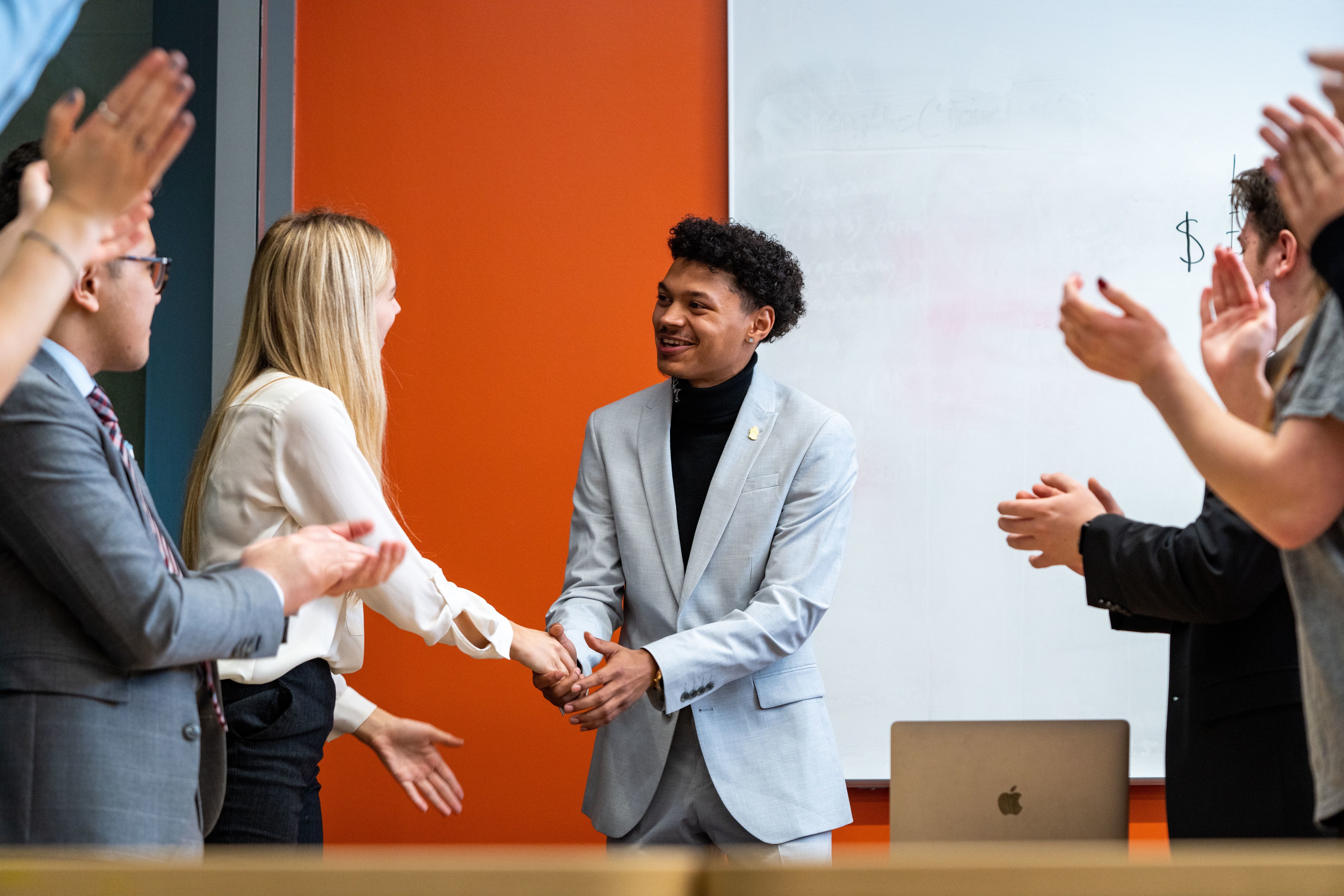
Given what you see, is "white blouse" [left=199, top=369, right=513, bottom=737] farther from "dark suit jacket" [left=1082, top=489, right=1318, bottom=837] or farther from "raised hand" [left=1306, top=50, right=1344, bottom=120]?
"raised hand" [left=1306, top=50, right=1344, bottom=120]

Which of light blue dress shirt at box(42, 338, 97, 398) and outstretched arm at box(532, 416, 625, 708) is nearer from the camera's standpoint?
light blue dress shirt at box(42, 338, 97, 398)

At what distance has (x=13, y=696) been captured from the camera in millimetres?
1165

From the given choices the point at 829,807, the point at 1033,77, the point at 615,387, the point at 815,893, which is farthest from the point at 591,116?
the point at 815,893

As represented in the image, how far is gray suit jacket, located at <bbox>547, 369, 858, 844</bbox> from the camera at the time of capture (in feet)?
7.02

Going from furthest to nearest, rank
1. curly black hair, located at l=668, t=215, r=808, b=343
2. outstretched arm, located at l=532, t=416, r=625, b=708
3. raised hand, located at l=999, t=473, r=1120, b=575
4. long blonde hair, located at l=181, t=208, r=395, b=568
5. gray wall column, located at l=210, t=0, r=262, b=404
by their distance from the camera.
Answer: gray wall column, located at l=210, t=0, r=262, b=404 < curly black hair, located at l=668, t=215, r=808, b=343 < outstretched arm, located at l=532, t=416, r=625, b=708 < long blonde hair, located at l=181, t=208, r=395, b=568 < raised hand, located at l=999, t=473, r=1120, b=575

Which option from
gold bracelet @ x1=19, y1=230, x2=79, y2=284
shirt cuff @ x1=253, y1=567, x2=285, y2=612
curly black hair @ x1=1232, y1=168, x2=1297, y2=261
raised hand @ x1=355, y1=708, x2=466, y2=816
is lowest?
raised hand @ x1=355, y1=708, x2=466, y2=816

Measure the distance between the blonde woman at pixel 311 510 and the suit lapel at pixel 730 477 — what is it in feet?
1.19

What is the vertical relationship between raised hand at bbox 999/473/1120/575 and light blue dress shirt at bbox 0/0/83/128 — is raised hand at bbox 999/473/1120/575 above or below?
below

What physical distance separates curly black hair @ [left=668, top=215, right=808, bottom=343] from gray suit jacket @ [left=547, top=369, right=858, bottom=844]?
8.1 inches

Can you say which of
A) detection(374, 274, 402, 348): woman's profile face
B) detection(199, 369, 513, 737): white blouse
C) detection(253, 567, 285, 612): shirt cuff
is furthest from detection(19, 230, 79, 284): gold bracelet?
detection(374, 274, 402, 348): woman's profile face

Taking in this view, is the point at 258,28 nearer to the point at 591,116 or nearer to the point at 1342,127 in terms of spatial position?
the point at 591,116

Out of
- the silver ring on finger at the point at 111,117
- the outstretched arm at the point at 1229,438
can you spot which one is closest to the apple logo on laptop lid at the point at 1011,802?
the outstretched arm at the point at 1229,438

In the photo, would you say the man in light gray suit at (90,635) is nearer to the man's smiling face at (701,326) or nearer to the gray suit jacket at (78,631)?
the gray suit jacket at (78,631)

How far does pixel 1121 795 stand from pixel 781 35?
224cm
